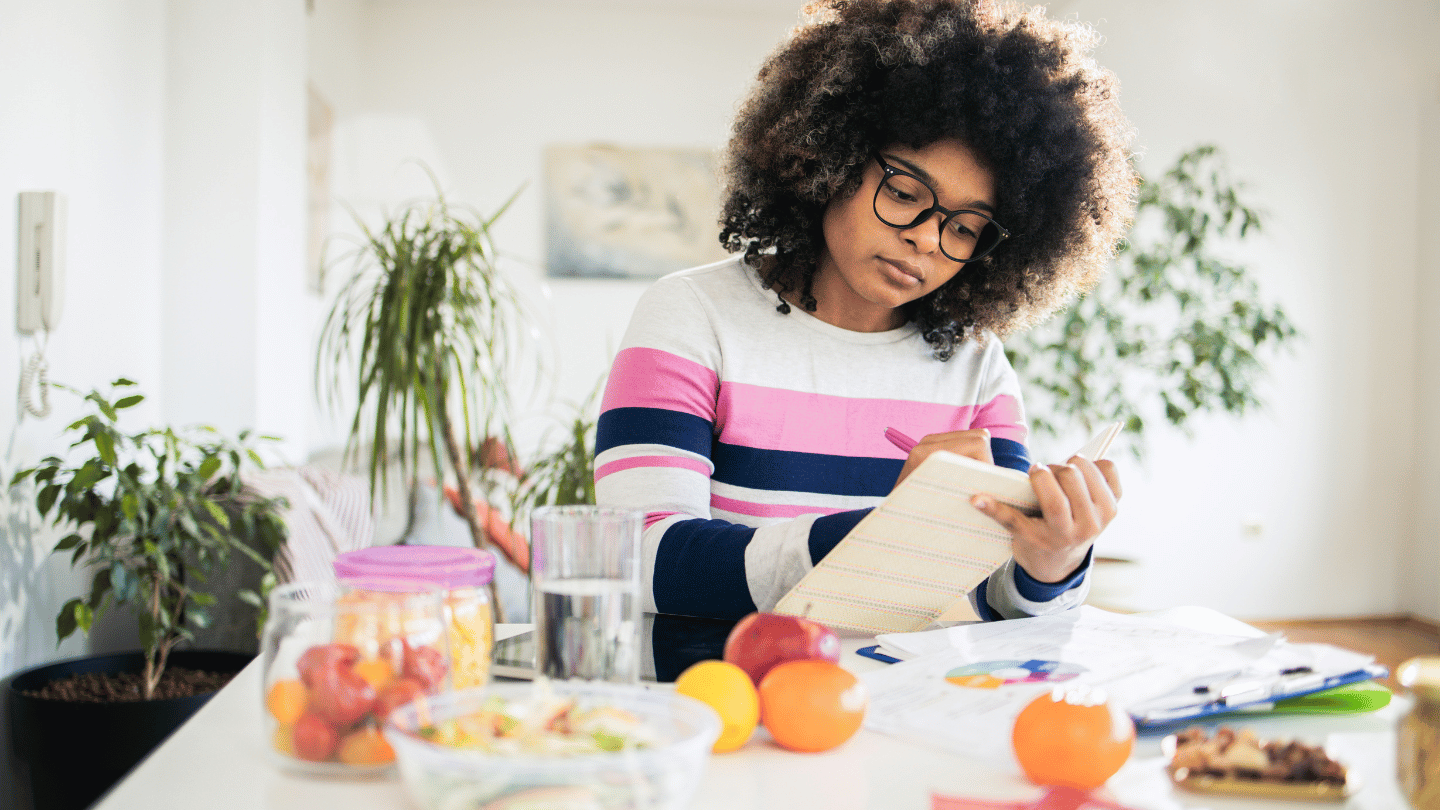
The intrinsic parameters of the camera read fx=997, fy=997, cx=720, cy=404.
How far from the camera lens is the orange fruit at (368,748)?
0.50 meters

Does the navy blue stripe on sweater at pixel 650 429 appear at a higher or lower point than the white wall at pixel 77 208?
lower

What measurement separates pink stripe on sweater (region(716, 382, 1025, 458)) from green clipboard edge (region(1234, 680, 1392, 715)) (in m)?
0.56

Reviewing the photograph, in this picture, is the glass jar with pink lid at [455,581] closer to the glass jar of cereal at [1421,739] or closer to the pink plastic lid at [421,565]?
the pink plastic lid at [421,565]

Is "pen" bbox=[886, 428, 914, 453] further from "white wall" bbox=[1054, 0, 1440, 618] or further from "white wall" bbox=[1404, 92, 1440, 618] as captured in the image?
"white wall" bbox=[1404, 92, 1440, 618]

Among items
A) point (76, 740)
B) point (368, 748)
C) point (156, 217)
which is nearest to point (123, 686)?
point (76, 740)

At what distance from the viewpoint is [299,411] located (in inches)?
124

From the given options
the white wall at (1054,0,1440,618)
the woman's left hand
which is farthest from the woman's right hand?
the white wall at (1054,0,1440,618)

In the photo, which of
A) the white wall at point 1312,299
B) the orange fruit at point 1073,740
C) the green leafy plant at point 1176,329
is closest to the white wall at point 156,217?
the orange fruit at point 1073,740

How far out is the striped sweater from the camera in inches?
39.0

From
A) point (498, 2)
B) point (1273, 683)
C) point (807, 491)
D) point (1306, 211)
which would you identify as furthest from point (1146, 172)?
point (1273, 683)

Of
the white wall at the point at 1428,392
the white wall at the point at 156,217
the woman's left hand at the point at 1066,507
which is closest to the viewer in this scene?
the woman's left hand at the point at 1066,507

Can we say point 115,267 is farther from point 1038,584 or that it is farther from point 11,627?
point 1038,584

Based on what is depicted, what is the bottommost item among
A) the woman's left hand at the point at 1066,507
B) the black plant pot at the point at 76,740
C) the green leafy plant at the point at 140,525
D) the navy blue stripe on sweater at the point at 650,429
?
the black plant pot at the point at 76,740

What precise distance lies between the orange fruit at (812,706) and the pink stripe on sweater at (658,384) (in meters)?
0.57
